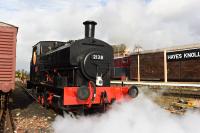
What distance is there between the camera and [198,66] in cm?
1725

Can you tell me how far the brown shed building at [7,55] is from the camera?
33.1 ft

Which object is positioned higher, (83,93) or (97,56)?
(97,56)

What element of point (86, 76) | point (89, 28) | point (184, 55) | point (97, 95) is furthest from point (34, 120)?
point (184, 55)

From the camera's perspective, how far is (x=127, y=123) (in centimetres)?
750

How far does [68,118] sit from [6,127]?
6.02 feet

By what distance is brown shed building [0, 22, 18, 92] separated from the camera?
10.1 m

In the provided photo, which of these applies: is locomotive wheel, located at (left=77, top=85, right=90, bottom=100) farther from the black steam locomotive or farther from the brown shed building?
the brown shed building

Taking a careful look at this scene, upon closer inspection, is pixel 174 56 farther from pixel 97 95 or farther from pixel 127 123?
pixel 127 123

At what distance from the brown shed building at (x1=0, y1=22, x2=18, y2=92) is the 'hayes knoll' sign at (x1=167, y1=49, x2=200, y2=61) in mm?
11266

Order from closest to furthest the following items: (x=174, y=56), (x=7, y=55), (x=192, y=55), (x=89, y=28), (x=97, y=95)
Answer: (x=97, y=95) < (x=89, y=28) < (x=7, y=55) < (x=192, y=55) < (x=174, y=56)

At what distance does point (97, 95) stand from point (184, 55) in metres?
11.2

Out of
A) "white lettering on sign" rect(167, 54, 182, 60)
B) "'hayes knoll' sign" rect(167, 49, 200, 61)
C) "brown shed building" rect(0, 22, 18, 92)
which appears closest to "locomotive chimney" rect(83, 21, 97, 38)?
"brown shed building" rect(0, 22, 18, 92)

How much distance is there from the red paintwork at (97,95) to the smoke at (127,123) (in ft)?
1.05

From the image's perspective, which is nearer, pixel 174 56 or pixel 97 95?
pixel 97 95
